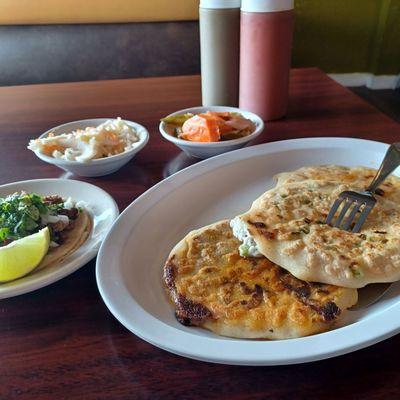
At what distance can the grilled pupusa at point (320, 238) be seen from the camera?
2.61 ft

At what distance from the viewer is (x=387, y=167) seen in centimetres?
107

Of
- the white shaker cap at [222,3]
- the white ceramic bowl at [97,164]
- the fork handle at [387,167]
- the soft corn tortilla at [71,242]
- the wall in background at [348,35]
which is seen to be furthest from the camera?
the wall in background at [348,35]

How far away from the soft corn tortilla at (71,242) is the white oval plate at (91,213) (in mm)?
15

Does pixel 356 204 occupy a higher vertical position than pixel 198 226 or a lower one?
higher

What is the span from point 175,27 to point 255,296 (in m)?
3.51

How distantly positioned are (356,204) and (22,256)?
2.57 feet

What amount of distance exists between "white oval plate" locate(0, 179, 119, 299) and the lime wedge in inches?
0.7

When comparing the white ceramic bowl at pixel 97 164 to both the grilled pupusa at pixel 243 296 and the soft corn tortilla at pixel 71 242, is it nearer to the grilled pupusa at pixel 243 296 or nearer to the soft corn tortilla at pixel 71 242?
the soft corn tortilla at pixel 71 242

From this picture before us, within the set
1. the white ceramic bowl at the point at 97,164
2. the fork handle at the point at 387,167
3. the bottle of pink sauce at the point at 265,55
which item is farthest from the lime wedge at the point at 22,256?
the bottle of pink sauce at the point at 265,55

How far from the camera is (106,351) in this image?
28.1 inches

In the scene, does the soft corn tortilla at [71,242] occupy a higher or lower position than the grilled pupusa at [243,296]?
lower

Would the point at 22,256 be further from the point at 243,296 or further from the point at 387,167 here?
the point at 387,167

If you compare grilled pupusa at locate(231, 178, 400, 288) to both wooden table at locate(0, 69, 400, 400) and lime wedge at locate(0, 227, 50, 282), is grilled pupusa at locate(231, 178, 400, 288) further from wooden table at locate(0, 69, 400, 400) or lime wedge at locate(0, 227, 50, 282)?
lime wedge at locate(0, 227, 50, 282)

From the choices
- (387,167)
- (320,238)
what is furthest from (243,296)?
(387,167)
